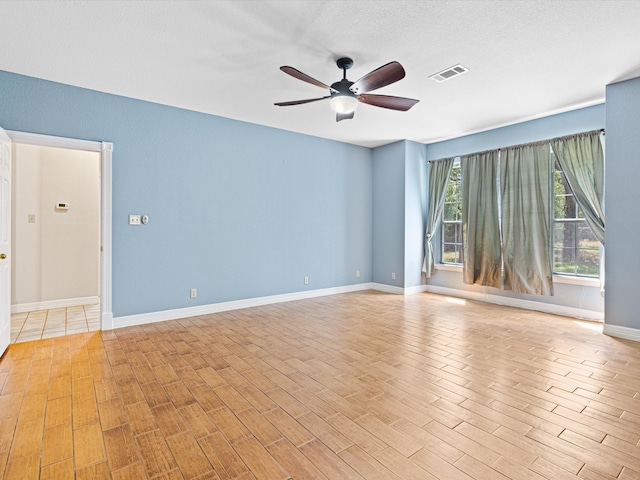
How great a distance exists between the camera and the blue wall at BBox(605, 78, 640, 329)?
379 cm

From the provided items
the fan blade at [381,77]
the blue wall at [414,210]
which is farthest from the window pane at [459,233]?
the fan blade at [381,77]

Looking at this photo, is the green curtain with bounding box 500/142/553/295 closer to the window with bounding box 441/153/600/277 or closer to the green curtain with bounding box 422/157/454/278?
the window with bounding box 441/153/600/277

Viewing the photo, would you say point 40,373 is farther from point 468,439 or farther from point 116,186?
point 468,439

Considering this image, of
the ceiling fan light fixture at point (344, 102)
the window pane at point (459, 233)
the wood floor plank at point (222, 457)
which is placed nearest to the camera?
the wood floor plank at point (222, 457)

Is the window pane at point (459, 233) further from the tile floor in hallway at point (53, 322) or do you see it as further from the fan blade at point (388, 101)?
the tile floor in hallway at point (53, 322)

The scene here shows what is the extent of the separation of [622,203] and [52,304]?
799 cm

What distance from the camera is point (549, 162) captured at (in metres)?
4.96

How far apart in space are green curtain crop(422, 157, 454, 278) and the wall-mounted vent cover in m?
2.85

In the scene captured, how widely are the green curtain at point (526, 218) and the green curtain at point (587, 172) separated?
0.90 feet

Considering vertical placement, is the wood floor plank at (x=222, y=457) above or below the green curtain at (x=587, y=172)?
below

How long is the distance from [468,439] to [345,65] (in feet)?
10.6

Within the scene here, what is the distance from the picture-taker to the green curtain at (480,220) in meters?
5.57

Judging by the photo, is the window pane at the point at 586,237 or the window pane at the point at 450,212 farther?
the window pane at the point at 450,212

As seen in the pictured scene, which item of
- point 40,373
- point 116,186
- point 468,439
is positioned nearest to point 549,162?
point 468,439
